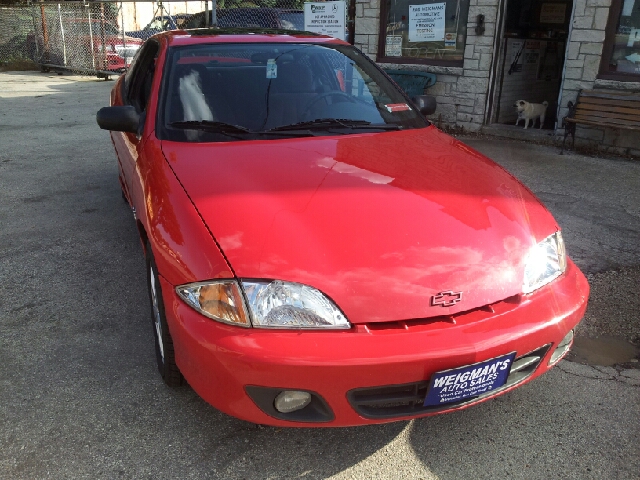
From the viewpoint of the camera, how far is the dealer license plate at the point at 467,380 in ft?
6.04

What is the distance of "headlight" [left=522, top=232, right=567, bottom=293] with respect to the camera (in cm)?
207

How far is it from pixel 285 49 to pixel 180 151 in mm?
1182

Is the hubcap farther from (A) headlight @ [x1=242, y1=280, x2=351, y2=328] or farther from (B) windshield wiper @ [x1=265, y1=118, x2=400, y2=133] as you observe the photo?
(B) windshield wiper @ [x1=265, y1=118, x2=400, y2=133]

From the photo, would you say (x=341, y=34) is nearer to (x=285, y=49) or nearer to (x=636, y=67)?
(x=636, y=67)

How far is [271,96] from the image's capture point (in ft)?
10.1

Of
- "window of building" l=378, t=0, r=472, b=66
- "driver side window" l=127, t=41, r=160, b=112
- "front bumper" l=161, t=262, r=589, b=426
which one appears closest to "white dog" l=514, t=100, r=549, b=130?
"window of building" l=378, t=0, r=472, b=66

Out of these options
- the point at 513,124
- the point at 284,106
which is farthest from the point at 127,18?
the point at 284,106

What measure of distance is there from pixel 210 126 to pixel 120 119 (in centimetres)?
57

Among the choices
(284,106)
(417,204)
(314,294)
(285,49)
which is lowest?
(314,294)

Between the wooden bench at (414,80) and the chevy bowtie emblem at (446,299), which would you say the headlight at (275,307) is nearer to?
the chevy bowtie emblem at (446,299)

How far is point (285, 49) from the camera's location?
3410 mm

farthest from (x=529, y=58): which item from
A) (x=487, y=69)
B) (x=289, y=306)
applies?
(x=289, y=306)

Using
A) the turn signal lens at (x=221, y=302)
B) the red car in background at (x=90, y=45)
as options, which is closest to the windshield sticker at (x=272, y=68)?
the turn signal lens at (x=221, y=302)

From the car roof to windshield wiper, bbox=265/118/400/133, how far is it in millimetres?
811
